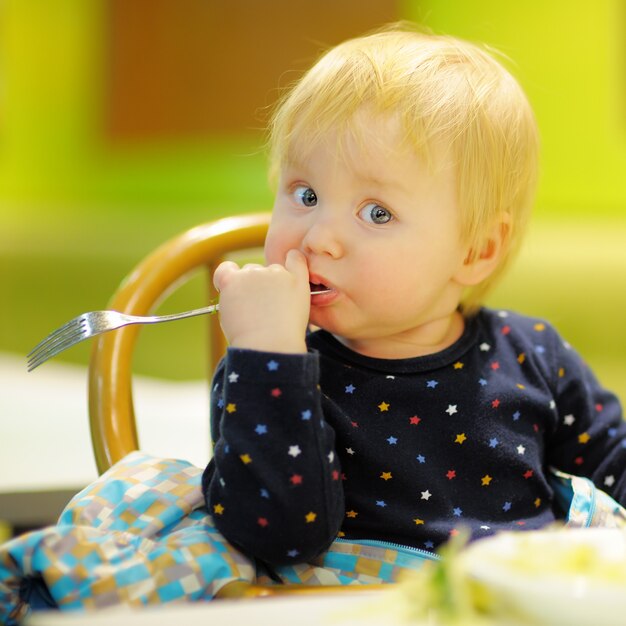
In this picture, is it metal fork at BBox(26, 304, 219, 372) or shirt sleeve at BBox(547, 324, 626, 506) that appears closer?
metal fork at BBox(26, 304, 219, 372)

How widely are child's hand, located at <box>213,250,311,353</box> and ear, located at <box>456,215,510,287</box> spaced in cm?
20

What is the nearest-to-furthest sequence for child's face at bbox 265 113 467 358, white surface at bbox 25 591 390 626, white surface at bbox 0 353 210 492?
1. white surface at bbox 25 591 390 626
2. child's face at bbox 265 113 467 358
3. white surface at bbox 0 353 210 492

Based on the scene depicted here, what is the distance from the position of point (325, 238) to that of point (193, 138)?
3.19 metres

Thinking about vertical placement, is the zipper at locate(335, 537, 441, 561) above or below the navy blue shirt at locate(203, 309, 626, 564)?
below

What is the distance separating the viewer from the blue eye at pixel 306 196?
842 millimetres

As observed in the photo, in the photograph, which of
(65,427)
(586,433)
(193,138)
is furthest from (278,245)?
(193,138)

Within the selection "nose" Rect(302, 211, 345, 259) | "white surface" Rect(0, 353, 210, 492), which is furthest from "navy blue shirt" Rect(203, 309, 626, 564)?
"white surface" Rect(0, 353, 210, 492)

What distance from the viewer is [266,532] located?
719 millimetres

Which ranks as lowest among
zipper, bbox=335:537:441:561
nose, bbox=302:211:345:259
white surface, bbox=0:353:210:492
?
white surface, bbox=0:353:210:492

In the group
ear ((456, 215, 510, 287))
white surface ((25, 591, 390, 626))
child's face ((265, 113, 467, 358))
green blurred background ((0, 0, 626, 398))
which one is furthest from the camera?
green blurred background ((0, 0, 626, 398))

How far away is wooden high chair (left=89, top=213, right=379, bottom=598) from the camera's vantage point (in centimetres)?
95

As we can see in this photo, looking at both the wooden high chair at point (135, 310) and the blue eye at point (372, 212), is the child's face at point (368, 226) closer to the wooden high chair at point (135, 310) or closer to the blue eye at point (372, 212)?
the blue eye at point (372, 212)

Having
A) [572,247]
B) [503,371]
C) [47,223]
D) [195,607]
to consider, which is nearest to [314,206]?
[503,371]

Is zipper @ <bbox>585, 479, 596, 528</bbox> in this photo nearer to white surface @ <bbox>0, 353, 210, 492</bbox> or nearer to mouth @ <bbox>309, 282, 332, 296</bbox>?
mouth @ <bbox>309, 282, 332, 296</bbox>
